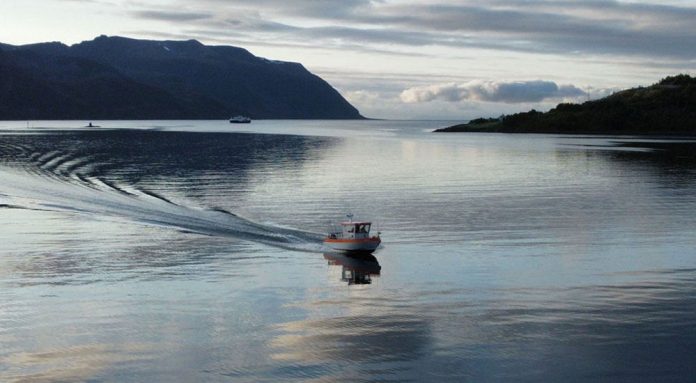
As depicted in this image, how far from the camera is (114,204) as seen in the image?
73000 millimetres

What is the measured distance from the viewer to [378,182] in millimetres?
98688

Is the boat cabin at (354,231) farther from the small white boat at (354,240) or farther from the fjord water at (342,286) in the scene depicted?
the fjord water at (342,286)

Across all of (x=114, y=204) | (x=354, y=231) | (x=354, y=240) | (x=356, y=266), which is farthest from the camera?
(x=114, y=204)

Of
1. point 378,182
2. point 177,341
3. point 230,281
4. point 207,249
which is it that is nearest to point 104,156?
point 378,182

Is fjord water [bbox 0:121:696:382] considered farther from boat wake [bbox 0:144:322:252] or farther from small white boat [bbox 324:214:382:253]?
small white boat [bbox 324:214:382:253]

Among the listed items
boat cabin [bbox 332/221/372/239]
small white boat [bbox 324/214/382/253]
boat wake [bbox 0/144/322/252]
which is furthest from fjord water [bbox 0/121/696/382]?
boat cabin [bbox 332/221/372/239]

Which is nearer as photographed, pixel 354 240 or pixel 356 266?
pixel 356 266

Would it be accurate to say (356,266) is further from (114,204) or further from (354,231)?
(114,204)

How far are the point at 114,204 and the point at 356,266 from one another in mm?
34731

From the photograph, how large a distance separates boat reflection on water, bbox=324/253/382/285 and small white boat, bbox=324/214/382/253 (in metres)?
0.44

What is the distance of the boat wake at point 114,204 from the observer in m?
56.8

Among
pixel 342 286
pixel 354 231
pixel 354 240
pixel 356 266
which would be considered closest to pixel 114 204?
pixel 354 231

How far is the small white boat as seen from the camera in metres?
49.0

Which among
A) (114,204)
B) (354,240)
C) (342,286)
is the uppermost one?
(114,204)
